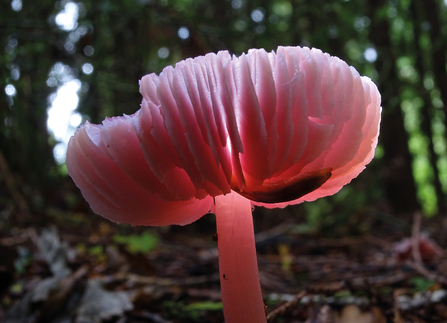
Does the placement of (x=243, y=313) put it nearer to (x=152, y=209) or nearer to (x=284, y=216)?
(x=152, y=209)

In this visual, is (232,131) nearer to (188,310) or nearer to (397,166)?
(188,310)

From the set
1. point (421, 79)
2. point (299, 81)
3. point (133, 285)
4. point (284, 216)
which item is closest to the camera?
point (299, 81)

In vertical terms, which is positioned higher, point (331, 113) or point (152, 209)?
point (331, 113)

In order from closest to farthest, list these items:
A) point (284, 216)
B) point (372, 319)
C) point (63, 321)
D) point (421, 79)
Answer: point (372, 319)
point (63, 321)
point (284, 216)
point (421, 79)

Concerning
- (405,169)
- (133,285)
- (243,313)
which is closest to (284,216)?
(405,169)

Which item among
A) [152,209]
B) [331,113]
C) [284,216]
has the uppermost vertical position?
[331,113]

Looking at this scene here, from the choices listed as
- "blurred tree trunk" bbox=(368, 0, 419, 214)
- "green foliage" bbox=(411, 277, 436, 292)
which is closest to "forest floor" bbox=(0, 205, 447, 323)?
"green foliage" bbox=(411, 277, 436, 292)

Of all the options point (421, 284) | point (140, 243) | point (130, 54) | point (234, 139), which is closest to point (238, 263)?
point (234, 139)

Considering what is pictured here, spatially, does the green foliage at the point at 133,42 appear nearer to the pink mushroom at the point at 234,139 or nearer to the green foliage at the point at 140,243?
the green foliage at the point at 140,243
